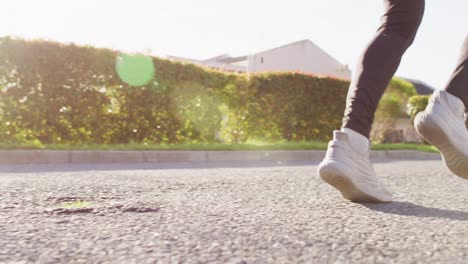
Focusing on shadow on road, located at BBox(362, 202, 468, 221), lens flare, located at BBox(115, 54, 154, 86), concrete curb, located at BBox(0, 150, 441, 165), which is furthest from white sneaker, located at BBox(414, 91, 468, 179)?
lens flare, located at BBox(115, 54, 154, 86)

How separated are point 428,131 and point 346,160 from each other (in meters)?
0.37

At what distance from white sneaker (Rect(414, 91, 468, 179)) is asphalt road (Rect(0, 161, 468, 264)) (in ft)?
0.82

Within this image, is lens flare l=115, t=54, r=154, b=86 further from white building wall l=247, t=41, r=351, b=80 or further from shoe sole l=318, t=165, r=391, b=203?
white building wall l=247, t=41, r=351, b=80

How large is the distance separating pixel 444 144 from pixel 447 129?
69 mm

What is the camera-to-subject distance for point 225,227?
188 centimetres

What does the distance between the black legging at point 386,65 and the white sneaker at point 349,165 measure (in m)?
0.06

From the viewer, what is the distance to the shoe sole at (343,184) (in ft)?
7.66

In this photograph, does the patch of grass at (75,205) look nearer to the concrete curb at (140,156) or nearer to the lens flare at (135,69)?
the concrete curb at (140,156)

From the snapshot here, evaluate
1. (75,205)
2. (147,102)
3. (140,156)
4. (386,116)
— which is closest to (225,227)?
(75,205)

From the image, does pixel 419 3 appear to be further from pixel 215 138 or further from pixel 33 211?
pixel 215 138

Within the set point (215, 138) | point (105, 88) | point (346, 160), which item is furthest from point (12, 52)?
point (346, 160)

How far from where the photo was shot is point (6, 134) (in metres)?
7.99

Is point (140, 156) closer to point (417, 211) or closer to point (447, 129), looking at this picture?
point (417, 211)

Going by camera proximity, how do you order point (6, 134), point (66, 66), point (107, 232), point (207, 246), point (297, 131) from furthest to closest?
point (297, 131) → point (66, 66) → point (6, 134) → point (107, 232) → point (207, 246)
